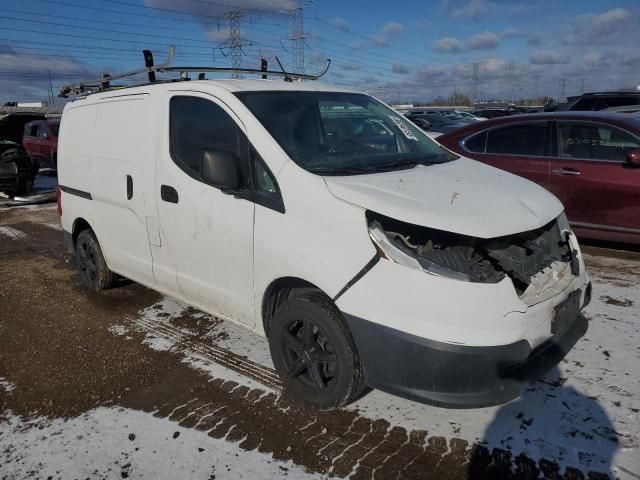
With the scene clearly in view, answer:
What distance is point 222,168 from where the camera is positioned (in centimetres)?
305

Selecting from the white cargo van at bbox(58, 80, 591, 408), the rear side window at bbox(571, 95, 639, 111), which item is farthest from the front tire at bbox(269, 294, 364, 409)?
the rear side window at bbox(571, 95, 639, 111)

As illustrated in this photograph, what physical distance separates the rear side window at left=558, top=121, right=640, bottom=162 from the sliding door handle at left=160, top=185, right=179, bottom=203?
4.46 meters

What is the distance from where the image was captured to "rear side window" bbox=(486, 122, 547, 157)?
6.07 meters

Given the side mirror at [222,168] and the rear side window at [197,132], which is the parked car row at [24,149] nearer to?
the rear side window at [197,132]

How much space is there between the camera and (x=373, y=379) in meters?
2.62

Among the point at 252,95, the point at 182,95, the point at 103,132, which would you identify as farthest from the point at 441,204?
the point at 103,132

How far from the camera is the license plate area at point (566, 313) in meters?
2.66

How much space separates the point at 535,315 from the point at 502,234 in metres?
0.43

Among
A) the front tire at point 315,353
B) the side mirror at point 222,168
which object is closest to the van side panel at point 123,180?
the side mirror at point 222,168

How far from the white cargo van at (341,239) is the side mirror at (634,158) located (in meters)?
2.60

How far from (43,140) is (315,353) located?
16.0 m

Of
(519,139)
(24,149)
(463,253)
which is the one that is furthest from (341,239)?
(24,149)

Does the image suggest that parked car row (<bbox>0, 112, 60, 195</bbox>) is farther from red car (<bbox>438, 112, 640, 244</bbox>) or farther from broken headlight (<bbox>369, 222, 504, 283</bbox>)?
broken headlight (<bbox>369, 222, 504, 283</bbox>)

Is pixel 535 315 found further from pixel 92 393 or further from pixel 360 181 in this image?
pixel 92 393
